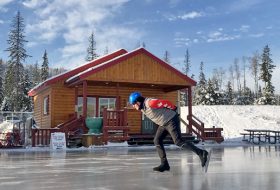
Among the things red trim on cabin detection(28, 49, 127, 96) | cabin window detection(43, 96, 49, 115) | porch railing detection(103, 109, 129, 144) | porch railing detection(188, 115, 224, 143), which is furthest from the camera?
cabin window detection(43, 96, 49, 115)

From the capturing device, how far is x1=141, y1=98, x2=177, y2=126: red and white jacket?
728 cm

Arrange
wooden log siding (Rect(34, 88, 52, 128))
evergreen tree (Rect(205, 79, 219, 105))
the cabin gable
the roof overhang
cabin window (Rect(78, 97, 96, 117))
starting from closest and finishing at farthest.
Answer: the cabin gable, the roof overhang, cabin window (Rect(78, 97, 96, 117)), wooden log siding (Rect(34, 88, 52, 128)), evergreen tree (Rect(205, 79, 219, 105))

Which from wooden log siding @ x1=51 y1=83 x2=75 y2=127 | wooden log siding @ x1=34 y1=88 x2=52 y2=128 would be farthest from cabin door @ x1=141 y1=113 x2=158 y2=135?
wooden log siding @ x1=34 y1=88 x2=52 y2=128

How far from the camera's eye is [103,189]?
5.61 metres

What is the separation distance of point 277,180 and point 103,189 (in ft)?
9.64

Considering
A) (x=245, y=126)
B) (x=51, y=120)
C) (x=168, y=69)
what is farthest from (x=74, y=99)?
(x=245, y=126)

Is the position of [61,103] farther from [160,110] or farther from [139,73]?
[160,110]

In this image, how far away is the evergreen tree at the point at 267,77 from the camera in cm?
6372

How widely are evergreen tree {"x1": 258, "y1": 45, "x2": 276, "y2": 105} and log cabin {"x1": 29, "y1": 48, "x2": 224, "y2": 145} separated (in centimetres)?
4052

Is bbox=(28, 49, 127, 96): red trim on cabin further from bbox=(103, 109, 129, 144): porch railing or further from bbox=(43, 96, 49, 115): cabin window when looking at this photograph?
bbox=(103, 109, 129, 144): porch railing

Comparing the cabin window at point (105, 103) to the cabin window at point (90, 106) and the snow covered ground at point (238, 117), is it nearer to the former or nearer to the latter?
the cabin window at point (90, 106)

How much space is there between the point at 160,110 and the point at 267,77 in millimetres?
68500

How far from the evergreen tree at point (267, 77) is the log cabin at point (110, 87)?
40.5 meters

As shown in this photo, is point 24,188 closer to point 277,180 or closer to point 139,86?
point 277,180
